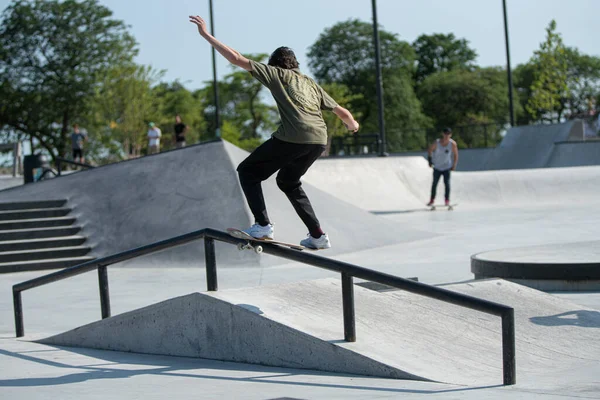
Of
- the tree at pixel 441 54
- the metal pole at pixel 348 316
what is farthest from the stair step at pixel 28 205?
the tree at pixel 441 54

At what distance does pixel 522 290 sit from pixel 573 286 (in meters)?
1.22

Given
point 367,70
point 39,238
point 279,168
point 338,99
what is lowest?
point 39,238

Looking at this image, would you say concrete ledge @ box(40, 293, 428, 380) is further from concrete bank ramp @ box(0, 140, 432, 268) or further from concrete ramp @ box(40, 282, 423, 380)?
concrete bank ramp @ box(0, 140, 432, 268)

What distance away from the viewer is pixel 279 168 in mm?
5992

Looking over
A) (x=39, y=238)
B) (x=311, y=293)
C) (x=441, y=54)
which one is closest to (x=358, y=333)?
(x=311, y=293)

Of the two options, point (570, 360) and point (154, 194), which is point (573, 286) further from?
point (154, 194)

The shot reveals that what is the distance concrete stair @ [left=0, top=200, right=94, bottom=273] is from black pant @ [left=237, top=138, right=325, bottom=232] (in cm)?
754

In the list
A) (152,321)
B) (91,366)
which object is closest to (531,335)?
(152,321)

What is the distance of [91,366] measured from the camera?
5.74 m

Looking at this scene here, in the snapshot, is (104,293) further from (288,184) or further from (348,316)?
(348,316)

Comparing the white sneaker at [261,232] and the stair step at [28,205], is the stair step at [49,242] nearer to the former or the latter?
the stair step at [28,205]

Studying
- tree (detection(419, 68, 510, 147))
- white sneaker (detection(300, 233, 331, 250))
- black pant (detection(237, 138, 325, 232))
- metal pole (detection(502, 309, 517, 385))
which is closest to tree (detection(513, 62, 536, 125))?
tree (detection(419, 68, 510, 147))

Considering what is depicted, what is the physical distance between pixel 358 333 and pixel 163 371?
138 centimetres

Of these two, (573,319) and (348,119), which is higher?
(348,119)
